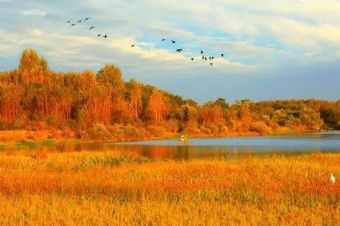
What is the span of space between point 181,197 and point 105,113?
84036mm

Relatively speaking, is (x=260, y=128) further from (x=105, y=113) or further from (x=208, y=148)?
(x=208, y=148)

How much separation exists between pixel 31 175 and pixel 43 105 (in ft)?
246

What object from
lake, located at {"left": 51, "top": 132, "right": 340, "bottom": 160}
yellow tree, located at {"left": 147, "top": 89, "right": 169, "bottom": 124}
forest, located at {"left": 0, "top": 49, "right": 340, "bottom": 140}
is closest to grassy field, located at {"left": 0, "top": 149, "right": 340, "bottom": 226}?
lake, located at {"left": 51, "top": 132, "right": 340, "bottom": 160}

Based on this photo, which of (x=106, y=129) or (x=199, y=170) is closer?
(x=199, y=170)

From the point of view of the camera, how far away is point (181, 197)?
16797mm

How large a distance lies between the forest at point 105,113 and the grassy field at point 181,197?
204 feet

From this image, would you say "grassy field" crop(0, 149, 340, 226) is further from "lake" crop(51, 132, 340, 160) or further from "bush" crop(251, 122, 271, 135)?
"bush" crop(251, 122, 271, 135)

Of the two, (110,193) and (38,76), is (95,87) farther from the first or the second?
(110,193)

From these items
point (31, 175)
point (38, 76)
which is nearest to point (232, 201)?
point (31, 175)

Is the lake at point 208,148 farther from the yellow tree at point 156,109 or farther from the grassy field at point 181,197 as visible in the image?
the yellow tree at point 156,109

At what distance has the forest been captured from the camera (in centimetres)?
9193

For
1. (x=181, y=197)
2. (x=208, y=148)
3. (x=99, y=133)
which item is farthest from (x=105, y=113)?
(x=181, y=197)

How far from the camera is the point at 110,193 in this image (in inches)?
736

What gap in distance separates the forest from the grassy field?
204 ft
